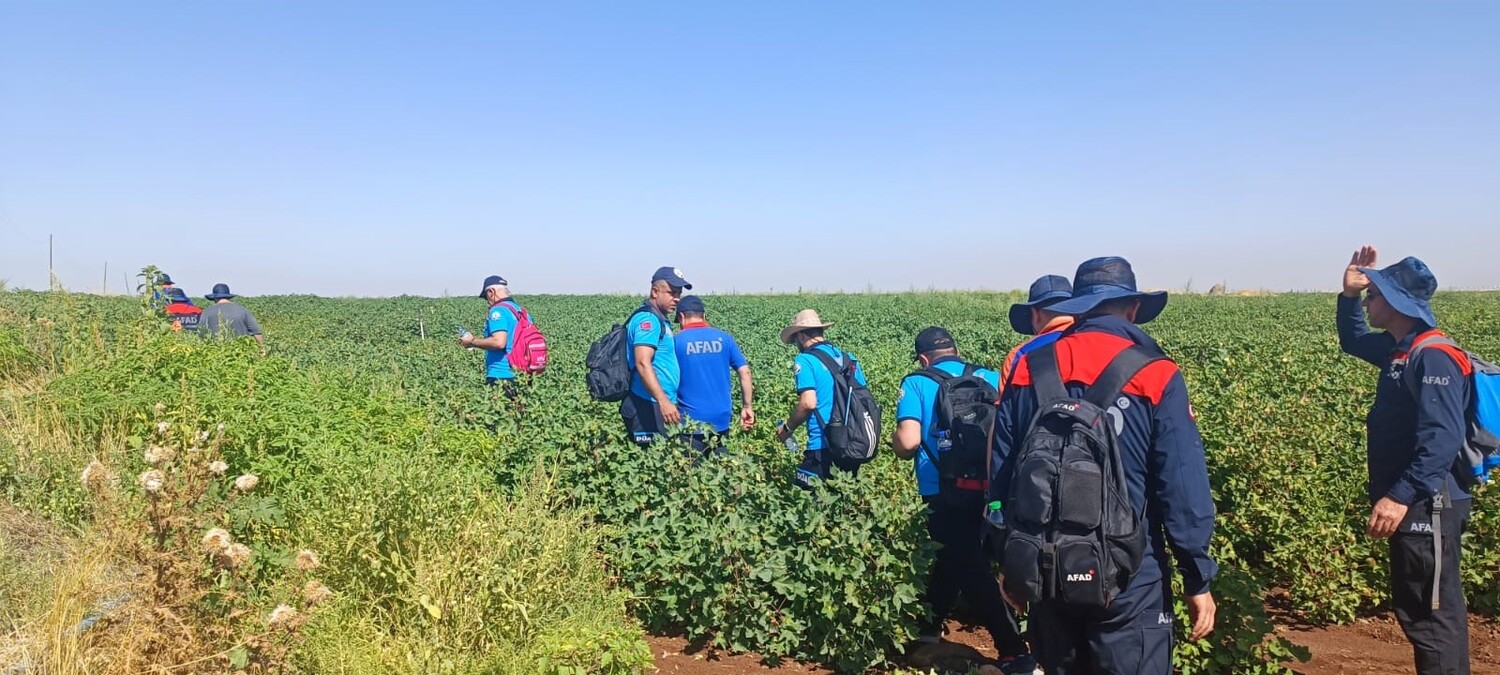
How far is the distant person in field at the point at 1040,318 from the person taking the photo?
317cm

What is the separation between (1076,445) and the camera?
272cm

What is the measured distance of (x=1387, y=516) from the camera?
143 inches

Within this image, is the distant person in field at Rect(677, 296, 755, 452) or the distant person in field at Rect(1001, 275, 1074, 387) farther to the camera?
the distant person in field at Rect(677, 296, 755, 452)

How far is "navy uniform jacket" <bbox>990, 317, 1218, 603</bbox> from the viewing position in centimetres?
282

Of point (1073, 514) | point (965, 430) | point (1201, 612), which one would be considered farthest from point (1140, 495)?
point (965, 430)

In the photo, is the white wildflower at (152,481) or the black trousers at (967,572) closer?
the white wildflower at (152,481)

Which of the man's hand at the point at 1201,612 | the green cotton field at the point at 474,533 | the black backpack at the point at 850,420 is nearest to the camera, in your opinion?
the man's hand at the point at 1201,612

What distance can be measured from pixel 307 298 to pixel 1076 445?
42807 mm

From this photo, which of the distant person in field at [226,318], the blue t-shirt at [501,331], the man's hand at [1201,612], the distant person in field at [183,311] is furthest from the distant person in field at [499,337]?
the man's hand at [1201,612]

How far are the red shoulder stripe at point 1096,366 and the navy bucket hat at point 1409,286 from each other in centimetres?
172

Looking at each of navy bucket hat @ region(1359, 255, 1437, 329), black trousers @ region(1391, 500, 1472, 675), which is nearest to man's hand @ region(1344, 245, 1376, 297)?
navy bucket hat @ region(1359, 255, 1437, 329)

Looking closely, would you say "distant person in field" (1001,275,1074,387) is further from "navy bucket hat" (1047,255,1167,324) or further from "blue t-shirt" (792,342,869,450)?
"blue t-shirt" (792,342,869,450)

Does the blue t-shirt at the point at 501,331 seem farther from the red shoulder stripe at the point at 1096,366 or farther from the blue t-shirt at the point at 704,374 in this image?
Result: the red shoulder stripe at the point at 1096,366

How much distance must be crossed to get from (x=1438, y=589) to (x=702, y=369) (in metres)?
4.20
